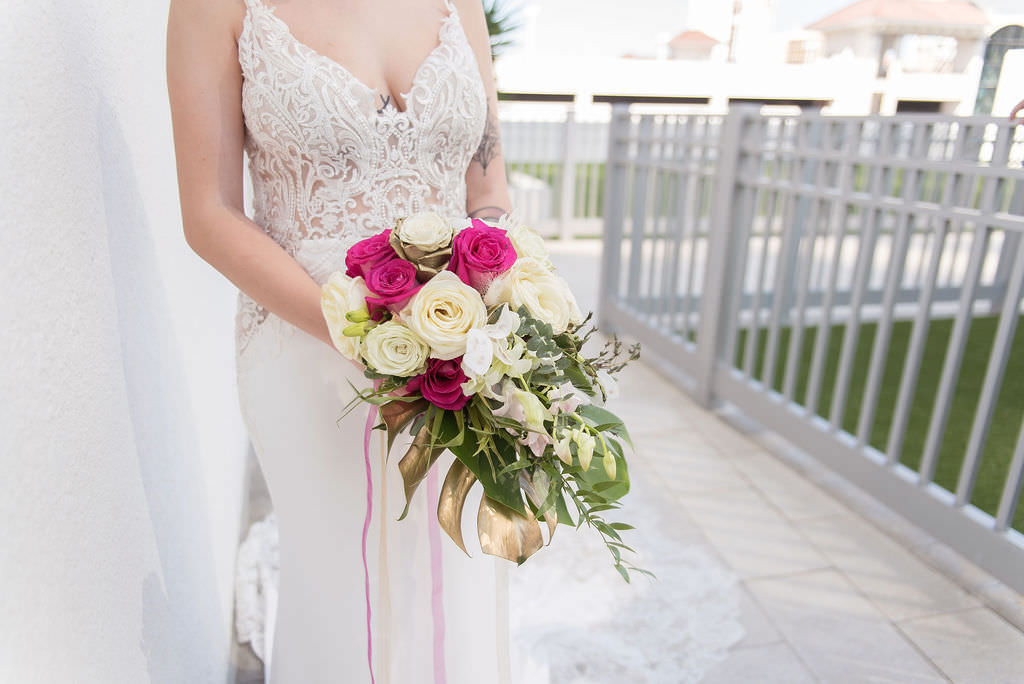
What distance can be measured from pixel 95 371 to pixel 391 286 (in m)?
0.43

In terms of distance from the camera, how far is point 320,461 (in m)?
1.33

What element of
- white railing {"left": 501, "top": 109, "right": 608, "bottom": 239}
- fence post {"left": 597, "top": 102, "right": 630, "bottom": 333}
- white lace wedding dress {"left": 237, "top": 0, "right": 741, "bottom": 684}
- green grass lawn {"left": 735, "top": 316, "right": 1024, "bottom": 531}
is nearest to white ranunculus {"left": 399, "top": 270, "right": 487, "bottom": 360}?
white lace wedding dress {"left": 237, "top": 0, "right": 741, "bottom": 684}

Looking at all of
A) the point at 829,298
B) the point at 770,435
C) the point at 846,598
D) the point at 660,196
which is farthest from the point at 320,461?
the point at 660,196

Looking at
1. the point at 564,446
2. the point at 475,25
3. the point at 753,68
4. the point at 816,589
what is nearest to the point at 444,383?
the point at 564,446

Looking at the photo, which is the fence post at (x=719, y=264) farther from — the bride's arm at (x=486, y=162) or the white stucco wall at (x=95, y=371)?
the white stucco wall at (x=95, y=371)

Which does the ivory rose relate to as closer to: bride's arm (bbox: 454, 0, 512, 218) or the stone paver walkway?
bride's arm (bbox: 454, 0, 512, 218)

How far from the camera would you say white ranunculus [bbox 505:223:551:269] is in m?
1.03

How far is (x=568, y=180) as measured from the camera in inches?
358

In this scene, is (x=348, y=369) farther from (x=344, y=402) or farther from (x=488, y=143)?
(x=488, y=143)

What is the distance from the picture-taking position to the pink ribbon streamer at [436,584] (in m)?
1.26

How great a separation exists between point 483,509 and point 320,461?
46 cm

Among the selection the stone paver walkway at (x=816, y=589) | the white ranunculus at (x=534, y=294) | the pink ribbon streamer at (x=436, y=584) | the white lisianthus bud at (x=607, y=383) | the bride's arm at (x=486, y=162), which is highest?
the bride's arm at (x=486, y=162)

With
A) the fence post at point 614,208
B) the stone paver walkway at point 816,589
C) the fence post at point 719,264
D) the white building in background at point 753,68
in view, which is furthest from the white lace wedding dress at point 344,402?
the white building in background at point 753,68

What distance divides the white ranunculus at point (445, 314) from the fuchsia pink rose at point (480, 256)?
0.03 metres
